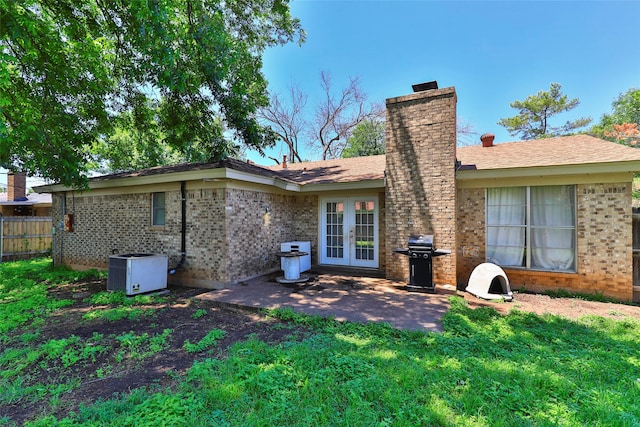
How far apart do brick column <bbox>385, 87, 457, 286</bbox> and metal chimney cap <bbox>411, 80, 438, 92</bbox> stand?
0.34 m

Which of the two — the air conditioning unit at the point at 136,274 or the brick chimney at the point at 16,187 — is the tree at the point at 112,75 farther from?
the brick chimney at the point at 16,187

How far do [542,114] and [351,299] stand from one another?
29229 mm

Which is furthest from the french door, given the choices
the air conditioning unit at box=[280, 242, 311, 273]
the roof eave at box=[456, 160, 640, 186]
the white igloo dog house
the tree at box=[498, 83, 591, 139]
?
the tree at box=[498, 83, 591, 139]

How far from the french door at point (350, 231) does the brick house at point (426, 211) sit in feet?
0.11

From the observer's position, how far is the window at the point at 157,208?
307 inches

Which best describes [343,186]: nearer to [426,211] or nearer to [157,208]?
[426,211]

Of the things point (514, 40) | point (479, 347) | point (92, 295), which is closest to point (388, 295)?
point (479, 347)

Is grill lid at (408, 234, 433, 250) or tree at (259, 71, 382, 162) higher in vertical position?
tree at (259, 71, 382, 162)

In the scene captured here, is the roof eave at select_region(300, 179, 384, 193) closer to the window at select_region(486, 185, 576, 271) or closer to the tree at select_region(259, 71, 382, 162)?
the window at select_region(486, 185, 576, 271)

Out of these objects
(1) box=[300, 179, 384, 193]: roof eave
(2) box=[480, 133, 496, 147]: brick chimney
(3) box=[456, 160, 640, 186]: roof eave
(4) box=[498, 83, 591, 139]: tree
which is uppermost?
(4) box=[498, 83, 591, 139]: tree

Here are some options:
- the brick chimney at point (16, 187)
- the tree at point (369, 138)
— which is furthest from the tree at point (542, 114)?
the brick chimney at point (16, 187)

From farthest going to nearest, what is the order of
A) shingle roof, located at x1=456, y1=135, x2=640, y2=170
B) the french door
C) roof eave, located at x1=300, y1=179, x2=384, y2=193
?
1. the french door
2. roof eave, located at x1=300, y1=179, x2=384, y2=193
3. shingle roof, located at x1=456, y1=135, x2=640, y2=170

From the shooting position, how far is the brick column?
6633 mm

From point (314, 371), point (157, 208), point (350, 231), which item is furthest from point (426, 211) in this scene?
point (157, 208)
